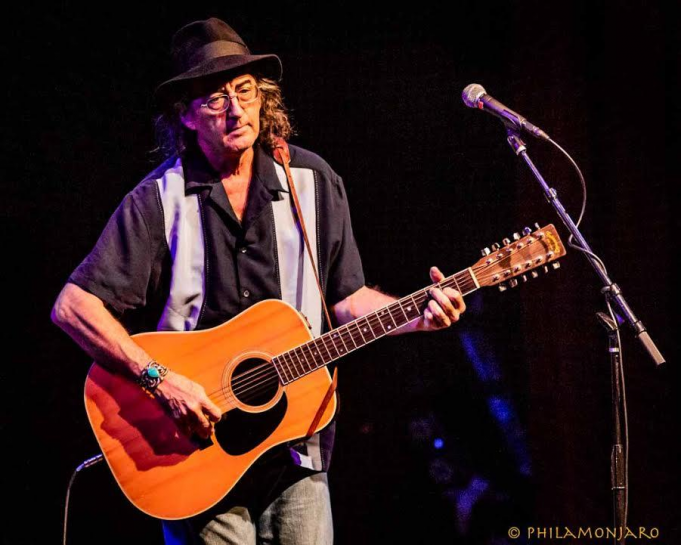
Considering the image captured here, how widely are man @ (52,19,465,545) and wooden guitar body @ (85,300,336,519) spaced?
0.23 ft

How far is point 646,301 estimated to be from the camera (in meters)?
3.12

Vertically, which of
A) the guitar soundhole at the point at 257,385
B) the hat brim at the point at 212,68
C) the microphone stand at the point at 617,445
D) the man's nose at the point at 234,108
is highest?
the hat brim at the point at 212,68

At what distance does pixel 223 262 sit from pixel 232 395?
1.73 feet

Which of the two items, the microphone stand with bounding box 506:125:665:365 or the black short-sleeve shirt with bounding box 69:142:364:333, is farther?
the black short-sleeve shirt with bounding box 69:142:364:333

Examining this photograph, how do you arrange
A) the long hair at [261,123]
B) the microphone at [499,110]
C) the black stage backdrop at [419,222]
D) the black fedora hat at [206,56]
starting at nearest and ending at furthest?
the microphone at [499,110], the black fedora hat at [206,56], the long hair at [261,123], the black stage backdrop at [419,222]

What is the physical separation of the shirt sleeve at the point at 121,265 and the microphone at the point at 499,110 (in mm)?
1349

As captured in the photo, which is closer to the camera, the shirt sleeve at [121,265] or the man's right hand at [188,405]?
the man's right hand at [188,405]

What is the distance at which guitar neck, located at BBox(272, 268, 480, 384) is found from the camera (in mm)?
2459

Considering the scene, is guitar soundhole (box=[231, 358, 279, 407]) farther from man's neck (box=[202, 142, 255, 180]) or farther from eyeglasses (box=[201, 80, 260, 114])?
eyeglasses (box=[201, 80, 260, 114])

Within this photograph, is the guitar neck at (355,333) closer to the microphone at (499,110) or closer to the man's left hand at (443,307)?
the man's left hand at (443,307)

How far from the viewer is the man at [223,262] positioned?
8.14 ft

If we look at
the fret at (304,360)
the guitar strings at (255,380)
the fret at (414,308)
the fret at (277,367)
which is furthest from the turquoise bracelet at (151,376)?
the fret at (414,308)

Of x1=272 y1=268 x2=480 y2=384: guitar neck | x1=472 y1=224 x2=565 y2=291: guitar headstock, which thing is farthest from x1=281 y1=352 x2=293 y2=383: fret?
x1=472 y1=224 x2=565 y2=291: guitar headstock

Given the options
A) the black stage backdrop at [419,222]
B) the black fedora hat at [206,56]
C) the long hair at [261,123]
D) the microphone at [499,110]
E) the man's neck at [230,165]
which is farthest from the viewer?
the black stage backdrop at [419,222]
